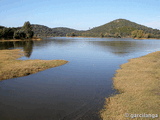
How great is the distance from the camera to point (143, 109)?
40.1 feet

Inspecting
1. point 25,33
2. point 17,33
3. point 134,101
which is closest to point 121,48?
point 134,101

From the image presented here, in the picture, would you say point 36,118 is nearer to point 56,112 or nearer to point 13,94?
point 56,112

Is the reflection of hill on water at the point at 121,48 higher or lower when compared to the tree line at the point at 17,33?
lower

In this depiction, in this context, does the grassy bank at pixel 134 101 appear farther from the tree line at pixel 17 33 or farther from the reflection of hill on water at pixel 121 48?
the tree line at pixel 17 33

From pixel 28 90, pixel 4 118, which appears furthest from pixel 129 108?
pixel 28 90

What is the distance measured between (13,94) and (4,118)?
525 centimetres

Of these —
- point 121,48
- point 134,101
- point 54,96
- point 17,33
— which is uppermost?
point 17,33

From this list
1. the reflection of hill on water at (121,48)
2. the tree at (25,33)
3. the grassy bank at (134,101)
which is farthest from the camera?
the tree at (25,33)

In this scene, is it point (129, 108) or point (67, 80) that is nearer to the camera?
point (129, 108)

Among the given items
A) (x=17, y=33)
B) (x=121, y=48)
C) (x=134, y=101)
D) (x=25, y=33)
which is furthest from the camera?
(x=25, y=33)

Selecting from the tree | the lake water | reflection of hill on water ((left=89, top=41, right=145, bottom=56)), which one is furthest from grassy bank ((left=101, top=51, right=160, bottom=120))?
the tree

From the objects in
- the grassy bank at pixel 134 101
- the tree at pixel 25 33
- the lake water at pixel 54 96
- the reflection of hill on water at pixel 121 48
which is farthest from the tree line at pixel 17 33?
the grassy bank at pixel 134 101

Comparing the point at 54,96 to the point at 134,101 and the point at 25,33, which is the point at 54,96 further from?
the point at 25,33

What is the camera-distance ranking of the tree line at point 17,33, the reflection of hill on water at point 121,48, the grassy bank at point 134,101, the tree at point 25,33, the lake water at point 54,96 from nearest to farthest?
the grassy bank at point 134,101 → the lake water at point 54,96 → the reflection of hill on water at point 121,48 → the tree line at point 17,33 → the tree at point 25,33
